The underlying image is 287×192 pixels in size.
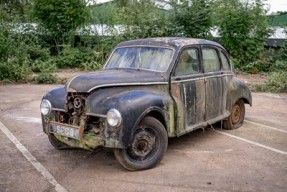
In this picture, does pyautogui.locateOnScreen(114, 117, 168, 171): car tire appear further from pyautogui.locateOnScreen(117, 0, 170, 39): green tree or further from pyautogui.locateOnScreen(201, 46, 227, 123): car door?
pyautogui.locateOnScreen(117, 0, 170, 39): green tree

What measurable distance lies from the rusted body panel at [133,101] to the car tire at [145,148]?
19cm

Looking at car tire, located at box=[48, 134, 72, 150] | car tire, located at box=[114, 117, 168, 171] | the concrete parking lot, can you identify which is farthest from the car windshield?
car tire, located at box=[48, 134, 72, 150]

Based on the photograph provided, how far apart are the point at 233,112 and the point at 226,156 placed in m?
1.99

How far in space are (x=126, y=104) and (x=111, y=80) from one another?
55 centimetres

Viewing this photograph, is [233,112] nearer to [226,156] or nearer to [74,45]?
[226,156]

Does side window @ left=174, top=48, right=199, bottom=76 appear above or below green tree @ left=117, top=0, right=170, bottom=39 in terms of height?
below

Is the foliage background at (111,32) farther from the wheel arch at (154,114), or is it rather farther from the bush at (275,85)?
the wheel arch at (154,114)

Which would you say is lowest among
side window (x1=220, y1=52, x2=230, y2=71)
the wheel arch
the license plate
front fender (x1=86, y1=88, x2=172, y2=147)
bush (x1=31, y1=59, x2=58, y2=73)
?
bush (x1=31, y1=59, x2=58, y2=73)

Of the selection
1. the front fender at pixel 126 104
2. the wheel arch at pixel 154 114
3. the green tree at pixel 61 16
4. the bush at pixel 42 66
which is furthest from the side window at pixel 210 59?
the green tree at pixel 61 16

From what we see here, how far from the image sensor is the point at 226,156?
246 inches

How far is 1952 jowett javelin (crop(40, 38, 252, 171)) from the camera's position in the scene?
17.2 ft

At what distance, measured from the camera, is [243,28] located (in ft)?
54.9

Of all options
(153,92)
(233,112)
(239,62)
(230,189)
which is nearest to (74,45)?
(239,62)

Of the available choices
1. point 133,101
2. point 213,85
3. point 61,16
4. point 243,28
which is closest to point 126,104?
point 133,101
